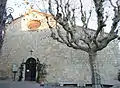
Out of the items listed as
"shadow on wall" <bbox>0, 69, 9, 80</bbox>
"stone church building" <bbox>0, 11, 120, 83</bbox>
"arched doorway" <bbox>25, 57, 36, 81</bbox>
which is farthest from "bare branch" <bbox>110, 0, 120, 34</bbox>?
"shadow on wall" <bbox>0, 69, 9, 80</bbox>

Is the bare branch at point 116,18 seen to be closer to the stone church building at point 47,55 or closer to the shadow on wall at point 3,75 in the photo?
the stone church building at point 47,55

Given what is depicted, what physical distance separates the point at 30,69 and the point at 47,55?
7.27 ft

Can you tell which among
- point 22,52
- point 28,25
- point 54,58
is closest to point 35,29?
point 28,25

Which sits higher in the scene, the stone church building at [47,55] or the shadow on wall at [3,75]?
the stone church building at [47,55]

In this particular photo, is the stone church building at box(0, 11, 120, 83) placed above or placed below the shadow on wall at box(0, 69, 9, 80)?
above

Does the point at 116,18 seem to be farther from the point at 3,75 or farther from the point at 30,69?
the point at 3,75

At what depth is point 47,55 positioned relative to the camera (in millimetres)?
18266

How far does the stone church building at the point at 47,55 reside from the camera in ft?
58.3

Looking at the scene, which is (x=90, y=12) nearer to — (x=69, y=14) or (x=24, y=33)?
(x=69, y=14)

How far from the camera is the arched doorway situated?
18.4 metres

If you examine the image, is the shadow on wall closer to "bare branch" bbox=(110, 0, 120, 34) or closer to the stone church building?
the stone church building

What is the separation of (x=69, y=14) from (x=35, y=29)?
9.08 m

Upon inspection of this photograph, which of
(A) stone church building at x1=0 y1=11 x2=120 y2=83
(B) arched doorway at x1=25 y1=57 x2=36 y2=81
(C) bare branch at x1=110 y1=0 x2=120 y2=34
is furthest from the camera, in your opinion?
(B) arched doorway at x1=25 y1=57 x2=36 y2=81

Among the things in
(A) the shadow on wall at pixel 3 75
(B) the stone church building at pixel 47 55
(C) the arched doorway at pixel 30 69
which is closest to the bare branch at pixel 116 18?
(B) the stone church building at pixel 47 55
